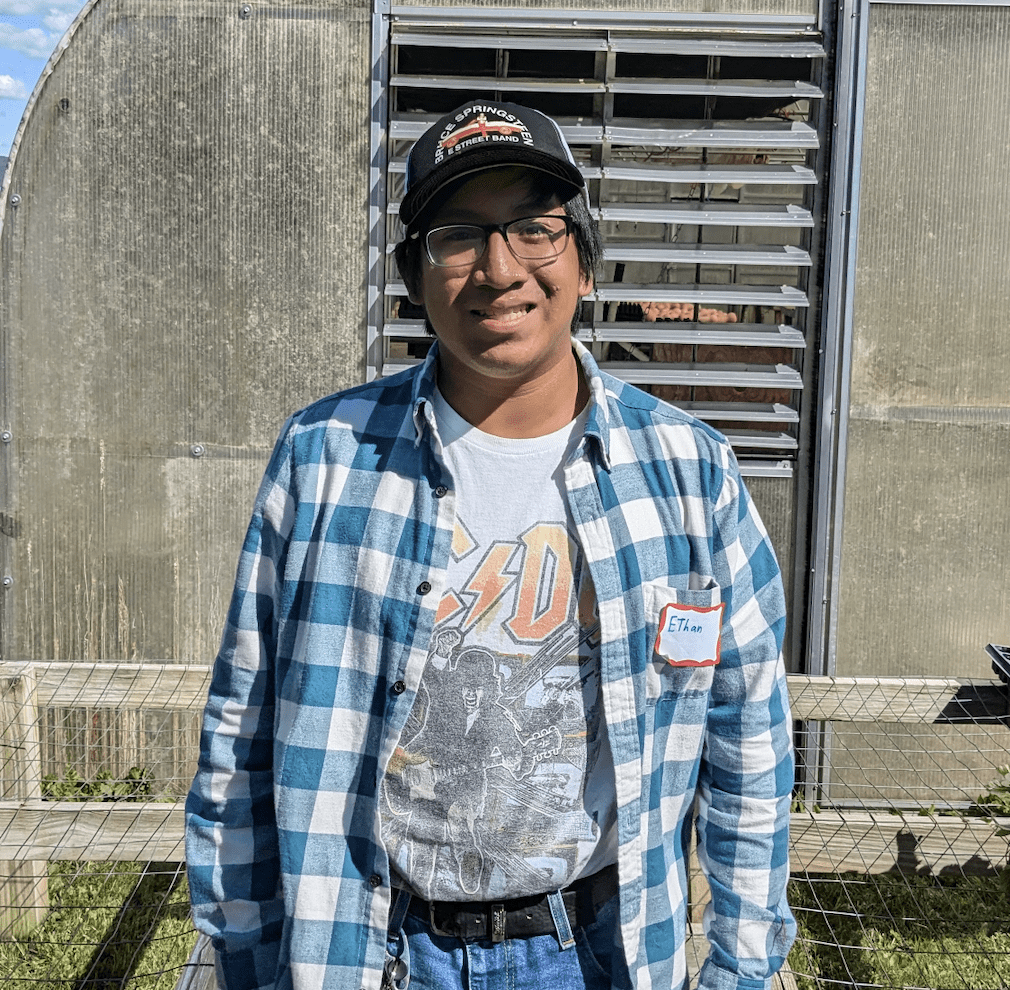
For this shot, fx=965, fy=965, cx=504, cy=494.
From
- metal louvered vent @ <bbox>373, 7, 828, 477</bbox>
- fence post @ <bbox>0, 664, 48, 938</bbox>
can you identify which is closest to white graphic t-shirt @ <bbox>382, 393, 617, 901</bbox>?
fence post @ <bbox>0, 664, 48, 938</bbox>

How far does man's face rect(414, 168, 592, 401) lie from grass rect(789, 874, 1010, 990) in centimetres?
245

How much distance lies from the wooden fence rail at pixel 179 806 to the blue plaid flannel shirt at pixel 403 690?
5.40 ft

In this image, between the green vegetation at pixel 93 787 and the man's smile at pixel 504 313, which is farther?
the green vegetation at pixel 93 787

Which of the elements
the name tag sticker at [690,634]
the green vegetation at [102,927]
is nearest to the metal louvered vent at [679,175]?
the green vegetation at [102,927]

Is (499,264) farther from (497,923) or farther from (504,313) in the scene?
(497,923)

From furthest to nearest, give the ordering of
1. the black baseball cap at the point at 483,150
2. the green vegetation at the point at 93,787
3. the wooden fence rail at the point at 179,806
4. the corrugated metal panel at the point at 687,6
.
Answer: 1. the green vegetation at the point at 93,787
2. the corrugated metal panel at the point at 687,6
3. the wooden fence rail at the point at 179,806
4. the black baseball cap at the point at 483,150

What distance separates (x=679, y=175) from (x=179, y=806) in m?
3.08

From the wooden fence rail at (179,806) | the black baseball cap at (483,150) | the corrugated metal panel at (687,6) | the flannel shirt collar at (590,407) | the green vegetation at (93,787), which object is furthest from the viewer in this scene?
the green vegetation at (93,787)

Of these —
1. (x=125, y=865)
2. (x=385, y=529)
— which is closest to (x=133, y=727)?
(x=125, y=865)

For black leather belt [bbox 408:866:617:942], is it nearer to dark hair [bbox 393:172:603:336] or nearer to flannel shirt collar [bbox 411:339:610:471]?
flannel shirt collar [bbox 411:339:610:471]

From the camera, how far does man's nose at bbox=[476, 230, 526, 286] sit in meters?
1.53

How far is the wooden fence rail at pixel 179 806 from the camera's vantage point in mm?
3170

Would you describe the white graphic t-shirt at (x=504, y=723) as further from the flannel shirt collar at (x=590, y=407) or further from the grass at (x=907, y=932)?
the grass at (x=907, y=932)

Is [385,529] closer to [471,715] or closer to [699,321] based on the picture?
[471,715]
